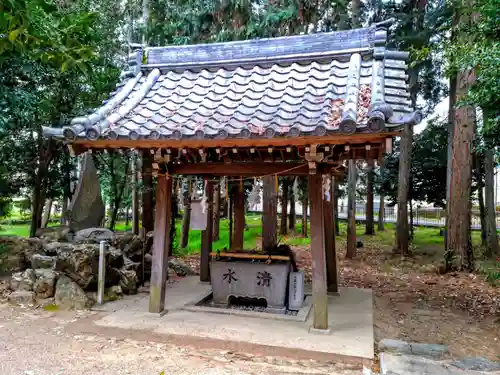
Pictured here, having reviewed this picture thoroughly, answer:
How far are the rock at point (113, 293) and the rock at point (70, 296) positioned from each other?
0.44m

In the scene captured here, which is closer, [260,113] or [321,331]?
[260,113]

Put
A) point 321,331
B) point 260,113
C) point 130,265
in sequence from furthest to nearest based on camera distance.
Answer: point 130,265 → point 321,331 → point 260,113

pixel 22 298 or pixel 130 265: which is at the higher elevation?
pixel 130 265

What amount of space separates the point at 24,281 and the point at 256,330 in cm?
482

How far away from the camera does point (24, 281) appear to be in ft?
24.1

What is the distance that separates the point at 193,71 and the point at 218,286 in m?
3.81

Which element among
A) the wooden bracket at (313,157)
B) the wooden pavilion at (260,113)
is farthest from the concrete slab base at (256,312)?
the wooden bracket at (313,157)

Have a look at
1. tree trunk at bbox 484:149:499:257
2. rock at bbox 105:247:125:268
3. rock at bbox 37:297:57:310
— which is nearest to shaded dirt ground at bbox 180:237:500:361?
tree trunk at bbox 484:149:499:257

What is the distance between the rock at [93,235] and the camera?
896 centimetres

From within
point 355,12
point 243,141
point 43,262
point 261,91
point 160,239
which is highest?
point 355,12

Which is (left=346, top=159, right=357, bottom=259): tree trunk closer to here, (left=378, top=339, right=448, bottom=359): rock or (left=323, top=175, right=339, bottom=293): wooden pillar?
(left=323, top=175, right=339, bottom=293): wooden pillar

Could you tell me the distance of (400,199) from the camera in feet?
44.6

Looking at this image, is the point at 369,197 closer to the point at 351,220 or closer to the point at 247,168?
the point at 351,220

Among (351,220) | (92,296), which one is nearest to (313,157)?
(92,296)
